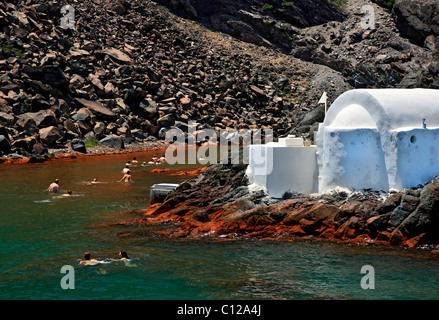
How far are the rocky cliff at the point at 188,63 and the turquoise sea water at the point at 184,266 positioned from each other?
1634 cm

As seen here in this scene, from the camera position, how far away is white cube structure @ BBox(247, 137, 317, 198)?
19172mm

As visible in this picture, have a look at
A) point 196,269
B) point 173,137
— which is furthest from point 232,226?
point 173,137

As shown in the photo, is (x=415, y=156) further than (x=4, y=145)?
No

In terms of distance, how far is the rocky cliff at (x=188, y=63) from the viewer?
142ft

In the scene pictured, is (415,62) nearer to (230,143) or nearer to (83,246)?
(230,143)

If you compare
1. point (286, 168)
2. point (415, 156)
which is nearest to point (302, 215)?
point (286, 168)

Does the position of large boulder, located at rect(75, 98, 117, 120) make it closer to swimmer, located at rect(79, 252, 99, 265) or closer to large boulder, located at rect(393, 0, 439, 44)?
swimmer, located at rect(79, 252, 99, 265)

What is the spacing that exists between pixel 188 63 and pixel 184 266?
50685 millimetres

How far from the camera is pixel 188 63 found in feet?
206

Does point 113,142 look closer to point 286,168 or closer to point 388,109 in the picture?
point 286,168

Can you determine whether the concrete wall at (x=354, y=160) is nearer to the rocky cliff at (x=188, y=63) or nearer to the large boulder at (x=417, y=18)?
the rocky cliff at (x=188, y=63)

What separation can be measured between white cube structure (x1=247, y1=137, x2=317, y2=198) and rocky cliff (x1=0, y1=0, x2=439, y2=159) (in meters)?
12.1

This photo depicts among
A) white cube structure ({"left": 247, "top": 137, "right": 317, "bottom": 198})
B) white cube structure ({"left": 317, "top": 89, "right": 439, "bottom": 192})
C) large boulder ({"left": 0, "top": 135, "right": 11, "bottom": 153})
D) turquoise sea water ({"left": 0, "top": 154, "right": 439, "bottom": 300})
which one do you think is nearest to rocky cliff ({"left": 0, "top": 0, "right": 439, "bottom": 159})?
large boulder ({"left": 0, "top": 135, "right": 11, "bottom": 153})

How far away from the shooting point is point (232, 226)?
60.8 ft
